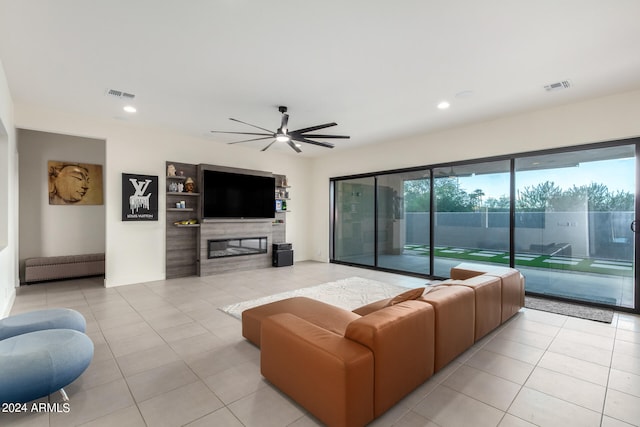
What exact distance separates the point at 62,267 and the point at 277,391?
229 inches

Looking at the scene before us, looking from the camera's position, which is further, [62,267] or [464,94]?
[62,267]

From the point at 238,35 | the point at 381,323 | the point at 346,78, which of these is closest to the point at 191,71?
the point at 238,35

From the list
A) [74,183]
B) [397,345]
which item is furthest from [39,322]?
[74,183]

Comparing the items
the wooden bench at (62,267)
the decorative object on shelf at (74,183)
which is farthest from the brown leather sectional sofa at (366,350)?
the decorative object on shelf at (74,183)

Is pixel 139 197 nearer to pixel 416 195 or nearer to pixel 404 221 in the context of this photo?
pixel 404 221

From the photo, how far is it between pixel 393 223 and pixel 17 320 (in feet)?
20.4

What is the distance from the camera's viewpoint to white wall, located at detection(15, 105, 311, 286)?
197 inches

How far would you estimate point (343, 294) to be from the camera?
4.94 meters

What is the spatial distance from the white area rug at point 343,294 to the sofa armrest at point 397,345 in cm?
205

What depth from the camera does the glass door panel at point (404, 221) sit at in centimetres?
634

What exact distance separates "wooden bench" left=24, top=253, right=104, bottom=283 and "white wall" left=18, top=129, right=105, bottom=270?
0.46 metres

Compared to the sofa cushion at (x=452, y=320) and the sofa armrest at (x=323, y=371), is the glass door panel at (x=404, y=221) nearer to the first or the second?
the sofa cushion at (x=452, y=320)

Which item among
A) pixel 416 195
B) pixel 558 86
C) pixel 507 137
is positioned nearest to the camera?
pixel 558 86

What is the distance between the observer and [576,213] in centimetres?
460
